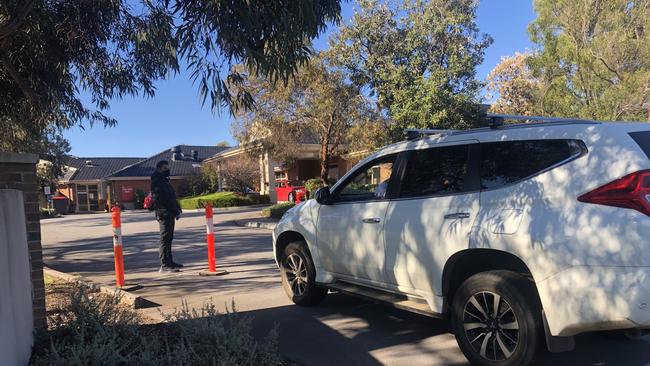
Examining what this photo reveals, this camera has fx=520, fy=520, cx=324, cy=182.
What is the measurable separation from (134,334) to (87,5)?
3948 millimetres

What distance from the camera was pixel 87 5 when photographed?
6.11m

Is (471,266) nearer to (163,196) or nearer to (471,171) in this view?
(471,171)

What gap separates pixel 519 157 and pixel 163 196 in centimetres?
650

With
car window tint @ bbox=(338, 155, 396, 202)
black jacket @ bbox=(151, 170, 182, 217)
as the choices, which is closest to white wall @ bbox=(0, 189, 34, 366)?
car window tint @ bbox=(338, 155, 396, 202)

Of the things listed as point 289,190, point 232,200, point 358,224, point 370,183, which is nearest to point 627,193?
point 358,224

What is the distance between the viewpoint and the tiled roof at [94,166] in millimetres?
50438

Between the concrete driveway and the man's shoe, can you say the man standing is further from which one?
the concrete driveway

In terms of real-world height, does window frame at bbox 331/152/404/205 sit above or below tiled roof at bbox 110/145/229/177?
below

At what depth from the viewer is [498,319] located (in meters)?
4.08

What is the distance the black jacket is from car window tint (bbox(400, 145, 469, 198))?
5.24 metres

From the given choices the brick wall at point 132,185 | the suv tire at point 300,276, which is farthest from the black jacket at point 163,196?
the brick wall at point 132,185

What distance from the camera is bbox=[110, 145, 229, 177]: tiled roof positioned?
49.1 metres

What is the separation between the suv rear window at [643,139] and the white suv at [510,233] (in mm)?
14

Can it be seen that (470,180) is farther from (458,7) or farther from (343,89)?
(458,7)
